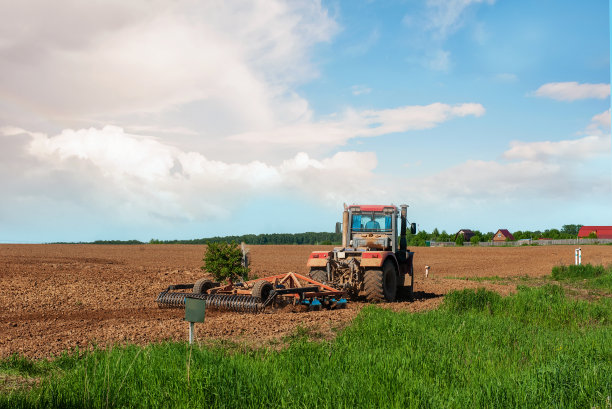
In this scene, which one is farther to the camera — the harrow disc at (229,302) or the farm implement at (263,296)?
the farm implement at (263,296)

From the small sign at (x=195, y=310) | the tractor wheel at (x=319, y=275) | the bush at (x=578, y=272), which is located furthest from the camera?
the bush at (x=578, y=272)

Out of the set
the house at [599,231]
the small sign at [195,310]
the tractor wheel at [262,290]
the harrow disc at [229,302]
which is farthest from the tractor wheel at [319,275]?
the house at [599,231]

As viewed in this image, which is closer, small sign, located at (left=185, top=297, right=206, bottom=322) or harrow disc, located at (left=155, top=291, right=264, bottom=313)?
small sign, located at (left=185, top=297, right=206, bottom=322)

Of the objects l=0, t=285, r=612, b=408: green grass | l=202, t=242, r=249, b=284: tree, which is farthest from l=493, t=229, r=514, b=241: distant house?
l=0, t=285, r=612, b=408: green grass

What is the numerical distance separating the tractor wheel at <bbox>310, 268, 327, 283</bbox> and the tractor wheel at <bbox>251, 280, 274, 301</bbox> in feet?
8.01

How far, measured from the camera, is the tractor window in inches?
620

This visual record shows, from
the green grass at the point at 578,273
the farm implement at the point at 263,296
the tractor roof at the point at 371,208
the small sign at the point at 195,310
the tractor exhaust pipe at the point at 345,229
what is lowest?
the green grass at the point at 578,273

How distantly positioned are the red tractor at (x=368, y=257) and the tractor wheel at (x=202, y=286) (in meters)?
2.81

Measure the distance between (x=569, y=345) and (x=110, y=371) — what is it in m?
6.36

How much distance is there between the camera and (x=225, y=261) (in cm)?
1762

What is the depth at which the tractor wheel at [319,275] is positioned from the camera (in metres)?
14.7

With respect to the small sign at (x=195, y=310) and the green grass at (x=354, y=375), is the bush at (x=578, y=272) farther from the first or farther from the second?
the small sign at (x=195, y=310)

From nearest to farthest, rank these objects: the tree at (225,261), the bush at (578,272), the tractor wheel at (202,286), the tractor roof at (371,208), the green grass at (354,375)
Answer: the green grass at (354,375) < the tractor wheel at (202,286) < the tractor roof at (371,208) < the tree at (225,261) < the bush at (578,272)

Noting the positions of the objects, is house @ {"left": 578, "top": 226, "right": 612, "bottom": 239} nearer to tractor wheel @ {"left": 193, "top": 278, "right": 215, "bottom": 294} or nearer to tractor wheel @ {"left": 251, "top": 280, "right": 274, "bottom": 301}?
tractor wheel @ {"left": 193, "top": 278, "right": 215, "bottom": 294}
